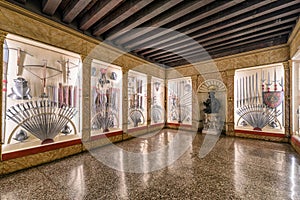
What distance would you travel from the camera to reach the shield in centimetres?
412

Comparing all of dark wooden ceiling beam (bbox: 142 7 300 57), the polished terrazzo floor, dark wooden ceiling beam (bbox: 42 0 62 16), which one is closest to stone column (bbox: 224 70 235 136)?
dark wooden ceiling beam (bbox: 142 7 300 57)

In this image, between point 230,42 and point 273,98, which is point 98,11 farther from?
point 273,98

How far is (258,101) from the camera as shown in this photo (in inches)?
181

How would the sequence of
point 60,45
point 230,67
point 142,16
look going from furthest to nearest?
1. point 230,67
2. point 60,45
3. point 142,16

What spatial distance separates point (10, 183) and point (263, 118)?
19.8ft

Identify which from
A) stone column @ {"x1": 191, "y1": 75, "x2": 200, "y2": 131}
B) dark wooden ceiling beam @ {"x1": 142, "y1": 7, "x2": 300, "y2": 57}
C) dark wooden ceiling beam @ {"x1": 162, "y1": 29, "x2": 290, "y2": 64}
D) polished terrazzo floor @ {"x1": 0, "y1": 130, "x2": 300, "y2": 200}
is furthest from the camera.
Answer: stone column @ {"x1": 191, "y1": 75, "x2": 200, "y2": 131}

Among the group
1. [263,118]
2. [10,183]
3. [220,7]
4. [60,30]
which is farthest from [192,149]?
[60,30]

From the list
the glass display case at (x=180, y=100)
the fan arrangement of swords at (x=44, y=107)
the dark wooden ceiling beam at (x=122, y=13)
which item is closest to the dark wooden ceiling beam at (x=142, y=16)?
the dark wooden ceiling beam at (x=122, y=13)

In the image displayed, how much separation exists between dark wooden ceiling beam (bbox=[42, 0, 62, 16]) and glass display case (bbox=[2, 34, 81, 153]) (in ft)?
2.09

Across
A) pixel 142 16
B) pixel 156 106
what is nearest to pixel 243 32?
pixel 142 16

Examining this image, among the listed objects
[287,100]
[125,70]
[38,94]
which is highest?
[125,70]

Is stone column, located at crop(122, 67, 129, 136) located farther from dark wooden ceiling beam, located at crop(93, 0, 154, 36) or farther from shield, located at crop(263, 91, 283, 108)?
shield, located at crop(263, 91, 283, 108)

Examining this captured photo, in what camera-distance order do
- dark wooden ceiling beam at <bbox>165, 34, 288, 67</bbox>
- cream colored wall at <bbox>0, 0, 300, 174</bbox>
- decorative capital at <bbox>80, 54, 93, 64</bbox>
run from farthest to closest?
dark wooden ceiling beam at <bbox>165, 34, 288, 67</bbox>
decorative capital at <bbox>80, 54, 93, 64</bbox>
cream colored wall at <bbox>0, 0, 300, 174</bbox>

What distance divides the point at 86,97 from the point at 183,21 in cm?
282
